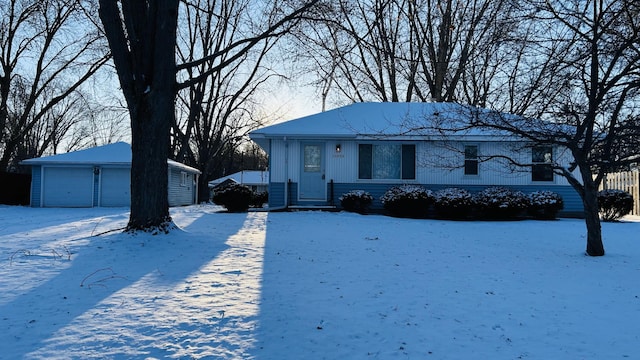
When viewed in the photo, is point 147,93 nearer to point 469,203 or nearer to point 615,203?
point 469,203

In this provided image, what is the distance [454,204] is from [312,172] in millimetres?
5198

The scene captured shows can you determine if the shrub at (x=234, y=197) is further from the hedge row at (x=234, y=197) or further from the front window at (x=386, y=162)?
the front window at (x=386, y=162)

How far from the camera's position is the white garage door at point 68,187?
820 inches

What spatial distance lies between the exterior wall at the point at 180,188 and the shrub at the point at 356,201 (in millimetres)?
11641

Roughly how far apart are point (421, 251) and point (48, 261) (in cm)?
600

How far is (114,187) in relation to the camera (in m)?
21.1

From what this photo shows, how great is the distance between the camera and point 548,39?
24.3 ft

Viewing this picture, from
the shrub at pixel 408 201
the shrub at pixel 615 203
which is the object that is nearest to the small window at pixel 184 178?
the shrub at pixel 408 201

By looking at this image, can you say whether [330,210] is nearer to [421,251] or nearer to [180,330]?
[421,251]

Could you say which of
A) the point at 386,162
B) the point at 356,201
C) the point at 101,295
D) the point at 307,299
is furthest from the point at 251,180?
the point at 307,299

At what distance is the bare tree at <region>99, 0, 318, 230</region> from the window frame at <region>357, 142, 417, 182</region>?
8.98 m

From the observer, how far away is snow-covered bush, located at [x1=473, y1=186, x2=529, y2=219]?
47.0 ft

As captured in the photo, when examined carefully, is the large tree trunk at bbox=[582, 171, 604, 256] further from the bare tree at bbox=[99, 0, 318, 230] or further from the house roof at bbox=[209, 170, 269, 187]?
the house roof at bbox=[209, 170, 269, 187]

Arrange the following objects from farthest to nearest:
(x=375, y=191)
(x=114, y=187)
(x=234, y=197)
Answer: (x=114, y=187) < (x=375, y=191) < (x=234, y=197)
